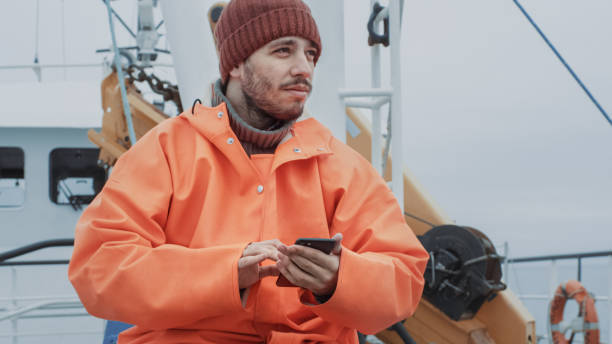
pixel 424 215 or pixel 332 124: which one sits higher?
pixel 332 124

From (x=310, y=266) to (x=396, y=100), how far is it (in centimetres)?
147

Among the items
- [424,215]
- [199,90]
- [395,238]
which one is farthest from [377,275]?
[424,215]

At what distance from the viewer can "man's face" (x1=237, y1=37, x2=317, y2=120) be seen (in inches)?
48.2

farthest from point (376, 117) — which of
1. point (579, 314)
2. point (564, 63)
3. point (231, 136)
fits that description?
point (579, 314)

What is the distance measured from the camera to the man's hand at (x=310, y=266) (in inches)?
40.3

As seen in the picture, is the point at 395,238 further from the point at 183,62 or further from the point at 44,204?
the point at 44,204

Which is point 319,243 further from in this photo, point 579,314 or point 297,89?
point 579,314

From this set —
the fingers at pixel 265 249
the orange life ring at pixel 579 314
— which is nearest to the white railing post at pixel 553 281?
the orange life ring at pixel 579 314

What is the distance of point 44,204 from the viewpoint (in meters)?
6.14

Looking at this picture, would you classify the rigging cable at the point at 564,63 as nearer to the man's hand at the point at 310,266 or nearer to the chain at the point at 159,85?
the man's hand at the point at 310,266

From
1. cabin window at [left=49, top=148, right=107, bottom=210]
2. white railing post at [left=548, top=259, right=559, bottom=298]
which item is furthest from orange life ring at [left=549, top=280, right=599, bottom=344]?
cabin window at [left=49, top=148, right=107, bottom=210]

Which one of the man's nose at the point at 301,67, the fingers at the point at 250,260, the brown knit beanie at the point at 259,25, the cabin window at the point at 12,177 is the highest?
the brown knit beanie at the point at 259,25

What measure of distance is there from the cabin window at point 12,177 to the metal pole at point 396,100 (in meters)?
5.29

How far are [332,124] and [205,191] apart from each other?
4.07 ft
